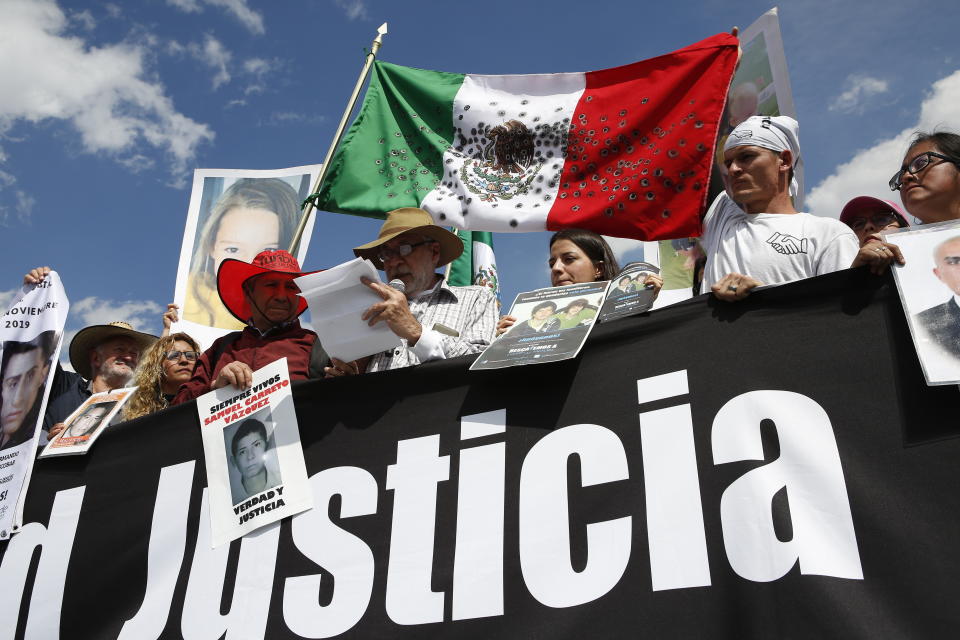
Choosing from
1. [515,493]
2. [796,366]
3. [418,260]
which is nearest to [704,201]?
[418,260]

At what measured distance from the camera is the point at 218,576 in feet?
9.30

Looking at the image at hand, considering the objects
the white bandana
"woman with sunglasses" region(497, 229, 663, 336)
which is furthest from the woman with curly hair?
the white bandana

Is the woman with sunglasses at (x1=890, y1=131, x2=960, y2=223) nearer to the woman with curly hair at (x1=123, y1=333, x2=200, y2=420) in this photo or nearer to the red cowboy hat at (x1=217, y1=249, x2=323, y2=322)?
the red cowboy hat at (x1=217, y1=249, x2=323, y2=322)

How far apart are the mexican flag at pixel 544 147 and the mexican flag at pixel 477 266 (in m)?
2.00

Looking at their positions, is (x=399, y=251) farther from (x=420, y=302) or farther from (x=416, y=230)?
(x=420, y=302)

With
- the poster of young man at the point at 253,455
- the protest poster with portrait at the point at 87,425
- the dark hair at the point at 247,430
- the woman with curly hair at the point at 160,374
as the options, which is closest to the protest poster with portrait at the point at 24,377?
the protest poster with portrait at the point at 87,425

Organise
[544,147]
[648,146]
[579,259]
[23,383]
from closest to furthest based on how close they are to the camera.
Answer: [579,259] < [23,383] < [648,146] < [544,147]

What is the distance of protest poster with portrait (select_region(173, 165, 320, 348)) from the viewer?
17.9 feet

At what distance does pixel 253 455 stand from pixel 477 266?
391 cm

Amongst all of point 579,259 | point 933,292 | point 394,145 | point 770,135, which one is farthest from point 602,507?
point 394,145

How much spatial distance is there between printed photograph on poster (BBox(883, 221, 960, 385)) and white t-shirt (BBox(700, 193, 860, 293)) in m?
0.33

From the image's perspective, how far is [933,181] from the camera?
2654mm

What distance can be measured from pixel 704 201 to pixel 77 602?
3.08 metres

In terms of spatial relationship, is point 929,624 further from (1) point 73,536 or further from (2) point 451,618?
(1) point 73,536
